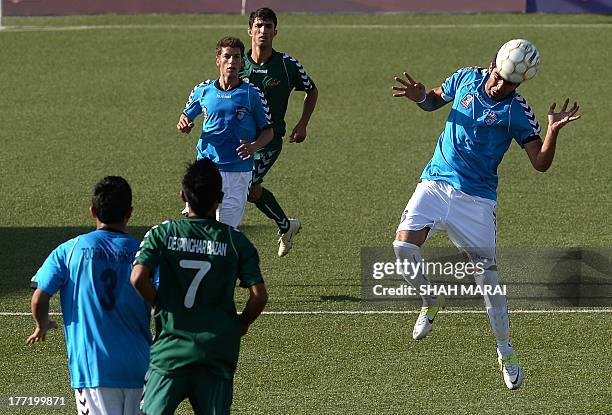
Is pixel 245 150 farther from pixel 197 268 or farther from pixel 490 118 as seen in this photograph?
pixel 197 268

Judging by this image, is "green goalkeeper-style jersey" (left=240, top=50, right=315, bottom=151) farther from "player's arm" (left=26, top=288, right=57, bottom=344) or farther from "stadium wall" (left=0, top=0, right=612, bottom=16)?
"stadium wall" (left=0, top=0, right=612, bottom=16)

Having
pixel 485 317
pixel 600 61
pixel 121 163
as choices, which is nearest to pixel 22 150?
pixel 121 163

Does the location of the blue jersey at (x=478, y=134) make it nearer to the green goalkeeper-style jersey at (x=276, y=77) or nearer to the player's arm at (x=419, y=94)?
the player's arm at (x=419, y=94)

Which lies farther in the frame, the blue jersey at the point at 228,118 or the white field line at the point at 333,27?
the white field line at the point at 333,27

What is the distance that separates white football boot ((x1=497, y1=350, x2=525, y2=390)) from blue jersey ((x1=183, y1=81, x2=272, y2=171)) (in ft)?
10.4

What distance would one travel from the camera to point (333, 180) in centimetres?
1741

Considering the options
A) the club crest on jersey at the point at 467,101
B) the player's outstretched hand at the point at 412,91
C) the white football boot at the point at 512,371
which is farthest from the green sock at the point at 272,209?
the white football boot at the point at 512,371

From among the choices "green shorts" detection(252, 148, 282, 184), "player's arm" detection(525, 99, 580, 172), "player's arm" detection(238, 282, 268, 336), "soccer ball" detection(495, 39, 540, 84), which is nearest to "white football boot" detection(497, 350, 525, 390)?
"player's arm" detection(525, 99, 580, 172)

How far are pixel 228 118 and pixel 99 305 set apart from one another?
15.4ft

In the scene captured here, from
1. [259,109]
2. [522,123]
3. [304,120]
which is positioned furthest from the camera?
[304,120]

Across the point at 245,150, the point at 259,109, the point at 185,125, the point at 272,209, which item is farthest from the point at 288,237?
the point at 245,150

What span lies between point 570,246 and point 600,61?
1136cm

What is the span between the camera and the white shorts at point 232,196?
39.1 feet

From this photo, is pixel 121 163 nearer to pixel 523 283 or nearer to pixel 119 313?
pixel 523 283
